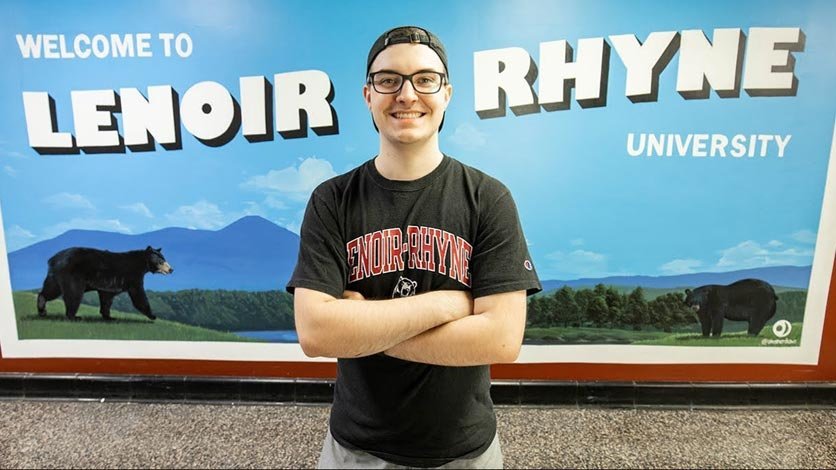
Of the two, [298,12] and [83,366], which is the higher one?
[298,12]

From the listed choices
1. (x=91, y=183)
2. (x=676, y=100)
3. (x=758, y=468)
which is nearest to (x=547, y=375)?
(x=758, y=468)

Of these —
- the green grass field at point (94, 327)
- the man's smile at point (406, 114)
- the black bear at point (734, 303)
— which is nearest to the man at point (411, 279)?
the man's smile at point (406, 114)

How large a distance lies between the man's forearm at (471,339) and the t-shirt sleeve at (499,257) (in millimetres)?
31

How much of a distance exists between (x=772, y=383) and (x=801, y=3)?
1796 millimetres

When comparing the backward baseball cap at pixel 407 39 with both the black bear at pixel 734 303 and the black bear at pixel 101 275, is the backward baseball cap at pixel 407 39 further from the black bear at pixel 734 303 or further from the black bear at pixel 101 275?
the black bear at pixel 734 303

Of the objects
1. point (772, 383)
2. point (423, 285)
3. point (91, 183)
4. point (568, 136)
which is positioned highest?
point (568, 136)

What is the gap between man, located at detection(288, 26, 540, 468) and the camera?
1115 mm

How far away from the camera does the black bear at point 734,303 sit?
2.44 m

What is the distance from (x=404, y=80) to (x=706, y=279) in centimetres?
202

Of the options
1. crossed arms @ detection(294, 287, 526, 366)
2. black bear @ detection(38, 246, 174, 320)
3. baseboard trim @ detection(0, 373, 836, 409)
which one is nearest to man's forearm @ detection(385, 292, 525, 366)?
crossed arms @ detection(294, 287, 526, 366)

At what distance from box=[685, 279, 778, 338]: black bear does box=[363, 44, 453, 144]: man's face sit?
1928 mm

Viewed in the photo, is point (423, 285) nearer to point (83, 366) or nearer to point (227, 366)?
point (227, 366)

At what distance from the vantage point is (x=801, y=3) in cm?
211

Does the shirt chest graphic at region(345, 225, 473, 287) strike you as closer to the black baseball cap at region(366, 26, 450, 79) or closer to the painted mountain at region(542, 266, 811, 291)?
the black baseball cap at region(366, 26, 450, 79)
